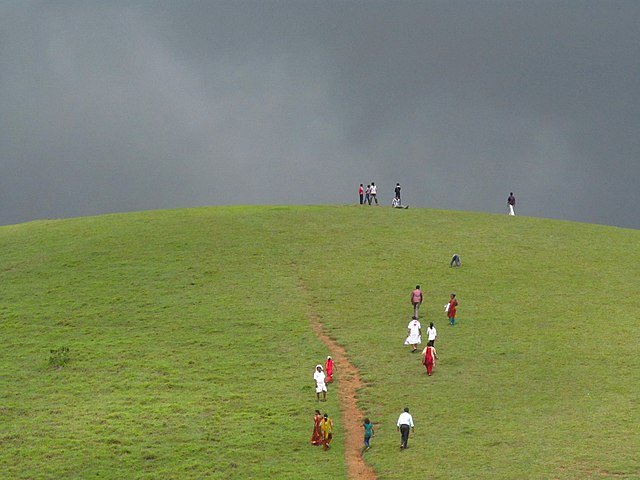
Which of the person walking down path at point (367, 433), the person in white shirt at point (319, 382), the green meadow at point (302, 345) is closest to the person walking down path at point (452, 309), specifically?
the green meadow at point (302, 345)

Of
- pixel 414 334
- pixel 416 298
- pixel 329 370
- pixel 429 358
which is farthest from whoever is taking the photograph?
pixel 416 298

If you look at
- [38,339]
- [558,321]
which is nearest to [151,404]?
[38,339]

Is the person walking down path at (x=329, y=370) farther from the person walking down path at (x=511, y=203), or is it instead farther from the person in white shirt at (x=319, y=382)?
the person walking down path at (x=511, y=203)

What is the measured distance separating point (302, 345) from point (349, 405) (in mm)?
8382

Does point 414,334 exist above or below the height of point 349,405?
above

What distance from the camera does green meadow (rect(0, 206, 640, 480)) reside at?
3322 cm

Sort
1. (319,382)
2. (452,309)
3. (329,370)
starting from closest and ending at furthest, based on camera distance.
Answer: (319,382) → (329,370) → (452,309)

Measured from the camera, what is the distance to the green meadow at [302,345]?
109 ft

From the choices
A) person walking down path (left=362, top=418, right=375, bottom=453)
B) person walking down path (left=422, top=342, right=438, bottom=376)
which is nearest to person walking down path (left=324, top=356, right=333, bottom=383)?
person walking down path (left=422, top=342, right=438, bottom=376)

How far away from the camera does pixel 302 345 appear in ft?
151

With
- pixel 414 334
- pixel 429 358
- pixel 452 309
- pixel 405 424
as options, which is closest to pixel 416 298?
pixel 452 309

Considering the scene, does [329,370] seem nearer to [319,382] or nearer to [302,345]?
[319,382]

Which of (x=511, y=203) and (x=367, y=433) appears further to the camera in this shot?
(x=511, y=203)

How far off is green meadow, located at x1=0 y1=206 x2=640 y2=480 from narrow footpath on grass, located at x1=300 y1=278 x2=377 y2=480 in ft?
1.39
